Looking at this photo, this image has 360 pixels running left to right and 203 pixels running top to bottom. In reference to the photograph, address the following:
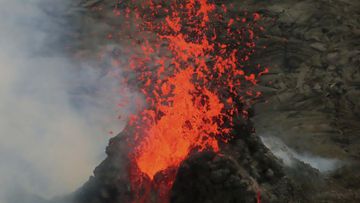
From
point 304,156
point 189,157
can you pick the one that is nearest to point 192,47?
point 304,156

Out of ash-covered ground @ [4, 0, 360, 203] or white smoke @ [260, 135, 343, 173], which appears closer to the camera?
white smoke @ [260, 135, 343, 173]

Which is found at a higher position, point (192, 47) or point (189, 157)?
point (192, 47)

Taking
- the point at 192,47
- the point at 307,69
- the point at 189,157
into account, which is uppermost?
the point at 192,47

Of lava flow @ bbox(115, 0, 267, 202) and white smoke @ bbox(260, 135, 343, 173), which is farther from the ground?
lava flow @ bbox(115, 0, 267, 202)

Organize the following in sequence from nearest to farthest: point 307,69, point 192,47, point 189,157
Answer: point 189,157, point 307,69, point 192,47

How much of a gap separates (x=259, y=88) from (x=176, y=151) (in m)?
8.60

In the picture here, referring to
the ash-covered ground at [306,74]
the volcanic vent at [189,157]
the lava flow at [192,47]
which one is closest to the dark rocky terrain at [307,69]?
the ash-covered ground at [306,74]

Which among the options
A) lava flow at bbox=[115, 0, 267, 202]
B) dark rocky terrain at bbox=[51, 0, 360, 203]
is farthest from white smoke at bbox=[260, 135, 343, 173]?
lava flow at bbox=[115, 0, 267, 202]

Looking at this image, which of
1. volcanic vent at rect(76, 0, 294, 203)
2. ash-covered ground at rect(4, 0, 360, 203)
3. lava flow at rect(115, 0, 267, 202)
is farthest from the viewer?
lava flow at rect(115, 0, 267, 202)

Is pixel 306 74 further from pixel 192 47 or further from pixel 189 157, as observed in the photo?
pixel 189 157

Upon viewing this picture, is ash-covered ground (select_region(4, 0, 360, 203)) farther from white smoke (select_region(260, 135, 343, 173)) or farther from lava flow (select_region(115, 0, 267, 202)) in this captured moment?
lava flow (select_region(115, 0, 267, 202))

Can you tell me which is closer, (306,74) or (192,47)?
(306,74)

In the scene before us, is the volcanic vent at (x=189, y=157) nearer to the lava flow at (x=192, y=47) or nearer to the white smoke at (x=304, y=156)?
the lava flow at (x=192, y=47)

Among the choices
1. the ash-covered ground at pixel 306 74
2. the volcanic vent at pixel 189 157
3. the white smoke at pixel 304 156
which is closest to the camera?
the volcanic vent at pixel 189 157
